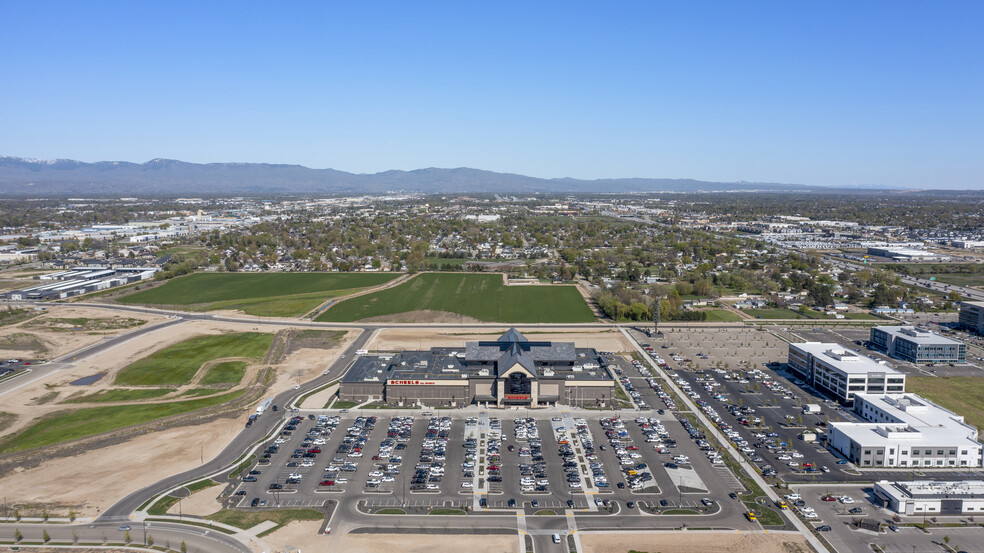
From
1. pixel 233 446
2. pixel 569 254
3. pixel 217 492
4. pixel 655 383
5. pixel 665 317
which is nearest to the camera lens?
pixel 217 492

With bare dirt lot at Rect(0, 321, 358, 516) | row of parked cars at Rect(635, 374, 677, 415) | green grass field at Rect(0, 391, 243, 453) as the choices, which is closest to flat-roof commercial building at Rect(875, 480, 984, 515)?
row of parked cars at Rect(635, 374, 677, 415)

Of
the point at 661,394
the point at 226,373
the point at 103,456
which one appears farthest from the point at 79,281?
the point at 661,394

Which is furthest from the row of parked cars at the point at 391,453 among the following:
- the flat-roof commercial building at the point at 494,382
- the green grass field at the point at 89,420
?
the green grass field at the point at 89,420

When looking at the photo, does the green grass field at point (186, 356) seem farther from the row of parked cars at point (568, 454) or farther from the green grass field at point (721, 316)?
the green grass field at point (721, 316)

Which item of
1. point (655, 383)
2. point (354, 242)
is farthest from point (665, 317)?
point (354, 242)

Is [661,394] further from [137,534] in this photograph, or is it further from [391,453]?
[137,534]

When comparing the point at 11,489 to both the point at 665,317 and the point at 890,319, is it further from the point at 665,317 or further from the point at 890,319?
the point at 890,319
